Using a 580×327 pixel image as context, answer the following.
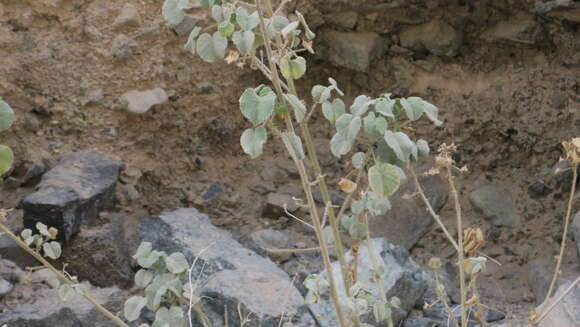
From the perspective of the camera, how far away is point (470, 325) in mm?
2533

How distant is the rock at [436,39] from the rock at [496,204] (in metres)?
0.68

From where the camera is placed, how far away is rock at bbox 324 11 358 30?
11.3ft

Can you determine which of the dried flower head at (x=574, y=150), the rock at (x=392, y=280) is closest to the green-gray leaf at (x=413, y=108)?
the dried flower head at (x=574, y=150)

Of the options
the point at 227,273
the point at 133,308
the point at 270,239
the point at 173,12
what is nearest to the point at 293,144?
the point at 173,12

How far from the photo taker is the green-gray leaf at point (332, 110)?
4.70ft

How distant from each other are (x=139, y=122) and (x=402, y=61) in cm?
131

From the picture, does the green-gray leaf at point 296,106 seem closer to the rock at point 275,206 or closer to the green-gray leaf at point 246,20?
the green-gray leaf at point 246,20

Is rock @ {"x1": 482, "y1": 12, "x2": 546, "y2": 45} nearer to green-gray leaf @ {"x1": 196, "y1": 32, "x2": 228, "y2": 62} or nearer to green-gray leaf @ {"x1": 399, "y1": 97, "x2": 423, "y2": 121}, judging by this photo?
green-gray leaf @ {"x1": 399, "y1": 97, "x2": 423, "y2": 121}

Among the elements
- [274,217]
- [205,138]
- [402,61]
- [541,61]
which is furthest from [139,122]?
[541,61]

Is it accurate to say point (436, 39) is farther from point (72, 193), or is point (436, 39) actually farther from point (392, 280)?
point (72, 193)

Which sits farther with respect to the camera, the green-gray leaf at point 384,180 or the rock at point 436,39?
the rock at point 436,39

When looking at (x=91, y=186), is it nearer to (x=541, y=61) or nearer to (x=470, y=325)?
(x=470, y=325)

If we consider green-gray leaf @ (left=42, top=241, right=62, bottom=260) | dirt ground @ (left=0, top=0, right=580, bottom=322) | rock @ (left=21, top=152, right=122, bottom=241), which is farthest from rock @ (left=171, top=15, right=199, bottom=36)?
green-gray leaf @ (left=42, top=241, right=62, bottom=260)

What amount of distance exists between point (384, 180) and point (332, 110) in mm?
214
